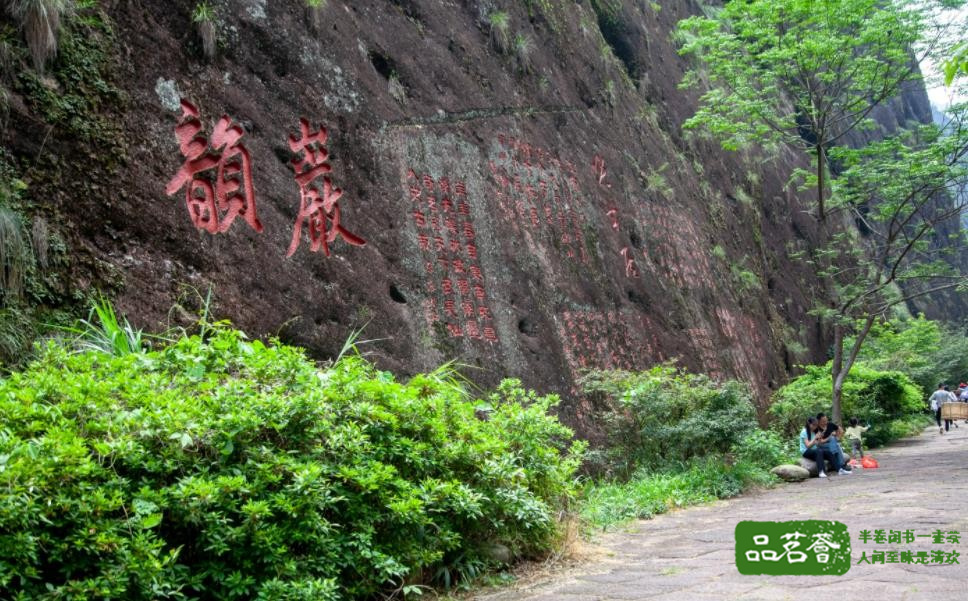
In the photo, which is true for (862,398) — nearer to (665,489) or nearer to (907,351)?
(907,351)

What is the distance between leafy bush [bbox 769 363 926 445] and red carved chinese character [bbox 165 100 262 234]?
8.59m

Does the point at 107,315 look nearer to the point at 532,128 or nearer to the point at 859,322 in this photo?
the point at 532,128

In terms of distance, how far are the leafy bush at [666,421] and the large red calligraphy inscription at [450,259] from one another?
1.42m

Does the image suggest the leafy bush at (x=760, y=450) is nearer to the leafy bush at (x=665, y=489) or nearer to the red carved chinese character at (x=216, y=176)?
the leafy bush at (x=665, y=489)

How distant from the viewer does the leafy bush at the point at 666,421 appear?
713 cm

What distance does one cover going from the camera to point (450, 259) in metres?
6.98

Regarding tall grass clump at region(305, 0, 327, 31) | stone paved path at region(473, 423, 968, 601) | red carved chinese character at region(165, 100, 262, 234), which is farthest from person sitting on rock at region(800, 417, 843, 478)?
tall grass clump at region(305, 0, 327, 31)

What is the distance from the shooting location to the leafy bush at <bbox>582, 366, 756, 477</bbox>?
23.4 ft

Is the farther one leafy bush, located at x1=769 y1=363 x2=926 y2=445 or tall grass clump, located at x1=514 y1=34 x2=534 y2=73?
leafy bush, located at x1=769 y1=363 x2=926 y2=445

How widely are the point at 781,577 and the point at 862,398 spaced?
11.4 metres

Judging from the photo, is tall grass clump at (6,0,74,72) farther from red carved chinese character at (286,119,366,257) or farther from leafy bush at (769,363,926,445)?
leafy bush at (769,363,926,445)

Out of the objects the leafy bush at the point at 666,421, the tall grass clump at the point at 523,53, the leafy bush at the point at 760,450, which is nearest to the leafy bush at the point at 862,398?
the leafy bush at the point at 760,450

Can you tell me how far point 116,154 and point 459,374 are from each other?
115 inches

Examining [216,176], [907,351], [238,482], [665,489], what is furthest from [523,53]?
[907,351]
